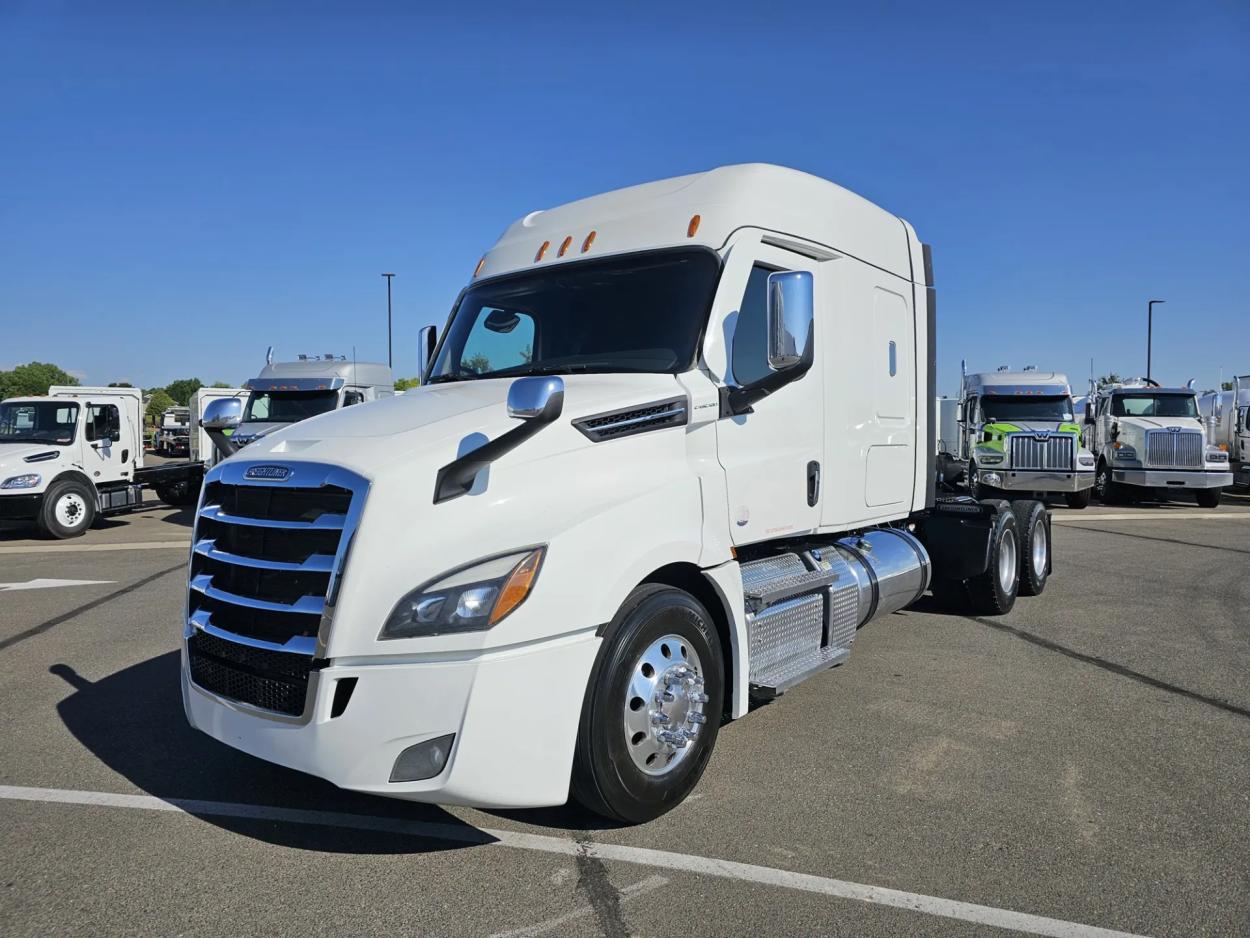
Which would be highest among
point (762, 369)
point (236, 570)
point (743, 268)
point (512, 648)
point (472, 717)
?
point (743, 268)

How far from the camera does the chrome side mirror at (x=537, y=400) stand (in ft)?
11.1

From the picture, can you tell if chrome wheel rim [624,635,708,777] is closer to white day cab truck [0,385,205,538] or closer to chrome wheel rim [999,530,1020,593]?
chrome wheel rim [999,530,1020,593]

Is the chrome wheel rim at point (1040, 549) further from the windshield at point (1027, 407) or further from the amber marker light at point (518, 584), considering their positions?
the windshield at point (1027, 407)

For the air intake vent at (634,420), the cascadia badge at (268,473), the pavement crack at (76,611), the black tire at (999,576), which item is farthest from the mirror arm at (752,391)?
the pavement crack at (76,611)

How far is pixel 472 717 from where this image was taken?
3.17 m

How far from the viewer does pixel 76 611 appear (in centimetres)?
848

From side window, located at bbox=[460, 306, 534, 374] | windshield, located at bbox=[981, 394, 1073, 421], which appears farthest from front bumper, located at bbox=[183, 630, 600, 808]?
windshield, located at bbox=[981, 394, 1073, 421]

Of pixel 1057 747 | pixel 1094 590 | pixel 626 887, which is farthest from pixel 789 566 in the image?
pixel 1094 590

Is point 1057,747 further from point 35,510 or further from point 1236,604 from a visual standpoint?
point 35,510

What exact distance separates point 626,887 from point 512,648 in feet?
3.20

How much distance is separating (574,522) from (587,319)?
→ 64.4 inches

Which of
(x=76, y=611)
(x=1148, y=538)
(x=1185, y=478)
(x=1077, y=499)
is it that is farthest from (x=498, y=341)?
(x=1185, y=478)

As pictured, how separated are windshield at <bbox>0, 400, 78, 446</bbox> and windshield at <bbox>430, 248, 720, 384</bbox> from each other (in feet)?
42.3

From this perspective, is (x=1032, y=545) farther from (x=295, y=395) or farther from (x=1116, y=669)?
(x=295, y=395)
